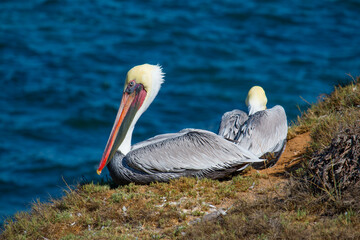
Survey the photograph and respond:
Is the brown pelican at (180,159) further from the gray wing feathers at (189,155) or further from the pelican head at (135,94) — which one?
the pelican head at (135,94)

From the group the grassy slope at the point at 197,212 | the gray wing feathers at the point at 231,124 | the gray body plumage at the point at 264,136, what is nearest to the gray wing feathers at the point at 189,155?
the grassy slope at the point at 197,212

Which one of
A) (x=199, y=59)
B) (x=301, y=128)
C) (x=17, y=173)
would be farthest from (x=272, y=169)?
(x=199, y=59)

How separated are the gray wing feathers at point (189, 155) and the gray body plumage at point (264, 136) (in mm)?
463

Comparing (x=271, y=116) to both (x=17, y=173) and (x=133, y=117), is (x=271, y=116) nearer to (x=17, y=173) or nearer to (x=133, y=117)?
(x=133, y=117)

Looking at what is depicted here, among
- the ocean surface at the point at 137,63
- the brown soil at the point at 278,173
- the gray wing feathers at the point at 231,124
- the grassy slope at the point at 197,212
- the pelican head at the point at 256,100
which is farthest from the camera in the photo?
the ocean surface at the point at 137,63

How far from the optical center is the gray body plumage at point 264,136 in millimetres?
6039

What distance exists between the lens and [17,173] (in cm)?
1157

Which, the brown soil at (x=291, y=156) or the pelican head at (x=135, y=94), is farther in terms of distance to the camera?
the pelican head at (x=135, y=94)

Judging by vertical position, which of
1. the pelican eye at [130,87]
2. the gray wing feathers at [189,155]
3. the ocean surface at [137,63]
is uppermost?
the pelican eye at [130,87]

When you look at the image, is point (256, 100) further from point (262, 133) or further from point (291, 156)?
point (291, 156)

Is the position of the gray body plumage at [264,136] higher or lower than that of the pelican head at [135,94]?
lower

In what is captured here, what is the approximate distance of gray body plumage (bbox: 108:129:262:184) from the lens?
546 centimetres

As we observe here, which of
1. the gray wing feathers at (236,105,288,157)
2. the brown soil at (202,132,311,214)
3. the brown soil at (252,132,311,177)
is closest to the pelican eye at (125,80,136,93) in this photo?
the gray wing feathers at (236,105,288,157)

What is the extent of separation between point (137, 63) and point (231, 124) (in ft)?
29.5
